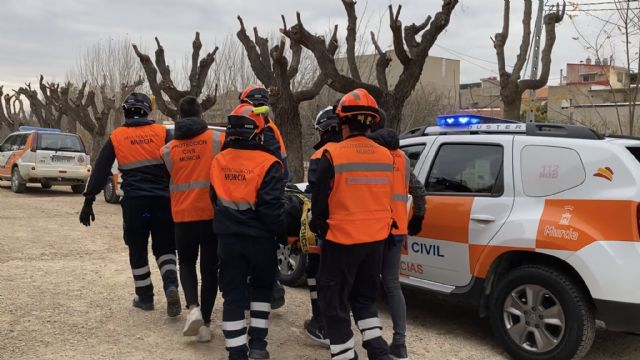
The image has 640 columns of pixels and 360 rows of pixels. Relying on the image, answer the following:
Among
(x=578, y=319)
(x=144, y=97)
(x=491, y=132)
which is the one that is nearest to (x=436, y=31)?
(x=491, y=132)

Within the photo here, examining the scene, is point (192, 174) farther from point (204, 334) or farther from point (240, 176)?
point (204, 334)

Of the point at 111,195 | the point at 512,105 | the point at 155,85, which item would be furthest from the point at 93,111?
the point at 512,105

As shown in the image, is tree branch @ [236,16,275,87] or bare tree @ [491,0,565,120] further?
tree branch @ [236,16,275,87]

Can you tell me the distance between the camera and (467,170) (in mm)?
4961

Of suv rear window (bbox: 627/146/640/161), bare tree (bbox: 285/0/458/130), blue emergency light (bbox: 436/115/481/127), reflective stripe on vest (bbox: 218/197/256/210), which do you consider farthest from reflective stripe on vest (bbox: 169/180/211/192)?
bare tree (bbox: 285/0/458/130)

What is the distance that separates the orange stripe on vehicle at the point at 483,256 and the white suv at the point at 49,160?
13.4 meters

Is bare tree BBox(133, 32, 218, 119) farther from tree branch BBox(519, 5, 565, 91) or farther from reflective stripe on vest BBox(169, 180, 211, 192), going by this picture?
reflective stripe on vest BBox(169, 180, 211, 192)

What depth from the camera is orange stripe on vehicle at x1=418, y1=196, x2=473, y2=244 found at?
4723 millimetres

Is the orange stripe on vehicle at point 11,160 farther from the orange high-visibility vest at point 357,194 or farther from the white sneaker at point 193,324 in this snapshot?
the orange high-visibility vest at point 357,194

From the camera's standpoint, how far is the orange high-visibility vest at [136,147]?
16.5 ft

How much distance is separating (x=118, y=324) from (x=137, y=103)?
1941 mm

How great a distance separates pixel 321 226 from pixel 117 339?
2103 millimetres

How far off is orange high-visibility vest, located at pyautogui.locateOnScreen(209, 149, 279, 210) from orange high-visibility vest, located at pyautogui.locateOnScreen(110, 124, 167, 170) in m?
1.34

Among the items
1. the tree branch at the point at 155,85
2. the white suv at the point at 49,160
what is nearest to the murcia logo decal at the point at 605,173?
the white suv at the point at 49,160
